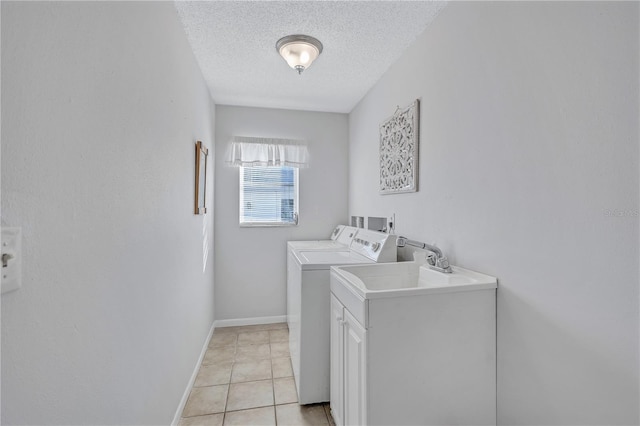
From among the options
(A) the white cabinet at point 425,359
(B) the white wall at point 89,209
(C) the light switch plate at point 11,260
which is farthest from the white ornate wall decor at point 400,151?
(C) the light switch plate at point 11,260

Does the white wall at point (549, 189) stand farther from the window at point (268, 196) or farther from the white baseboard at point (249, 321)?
the white baseboard at point (249, 321)

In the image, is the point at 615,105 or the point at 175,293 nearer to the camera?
the point at 615,105

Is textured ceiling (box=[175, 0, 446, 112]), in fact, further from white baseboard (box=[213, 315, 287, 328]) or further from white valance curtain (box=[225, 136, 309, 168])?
white baseboard (box=[213, 315, 287, 328])

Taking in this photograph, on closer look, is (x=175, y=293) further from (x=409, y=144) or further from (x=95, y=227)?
(x=409, y=144)

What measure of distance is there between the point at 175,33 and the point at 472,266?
209 centimetres

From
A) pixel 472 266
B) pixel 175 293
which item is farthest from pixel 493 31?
pixel 175 293

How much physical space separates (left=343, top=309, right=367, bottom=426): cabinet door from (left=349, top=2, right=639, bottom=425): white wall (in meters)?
0.63

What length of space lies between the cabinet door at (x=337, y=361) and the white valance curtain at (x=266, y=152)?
6.29 feet

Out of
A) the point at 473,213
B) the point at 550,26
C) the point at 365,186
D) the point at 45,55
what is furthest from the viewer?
the point at 365,186

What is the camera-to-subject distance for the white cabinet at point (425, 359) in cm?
124

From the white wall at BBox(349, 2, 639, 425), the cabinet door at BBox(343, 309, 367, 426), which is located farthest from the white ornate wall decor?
the cabinet door at BBox(343, 309, 367, 426)

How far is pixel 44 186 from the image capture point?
2.35 ft

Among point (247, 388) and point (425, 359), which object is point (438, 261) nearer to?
point (425, 359)

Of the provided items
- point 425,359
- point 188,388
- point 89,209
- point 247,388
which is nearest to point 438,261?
point 425,359
